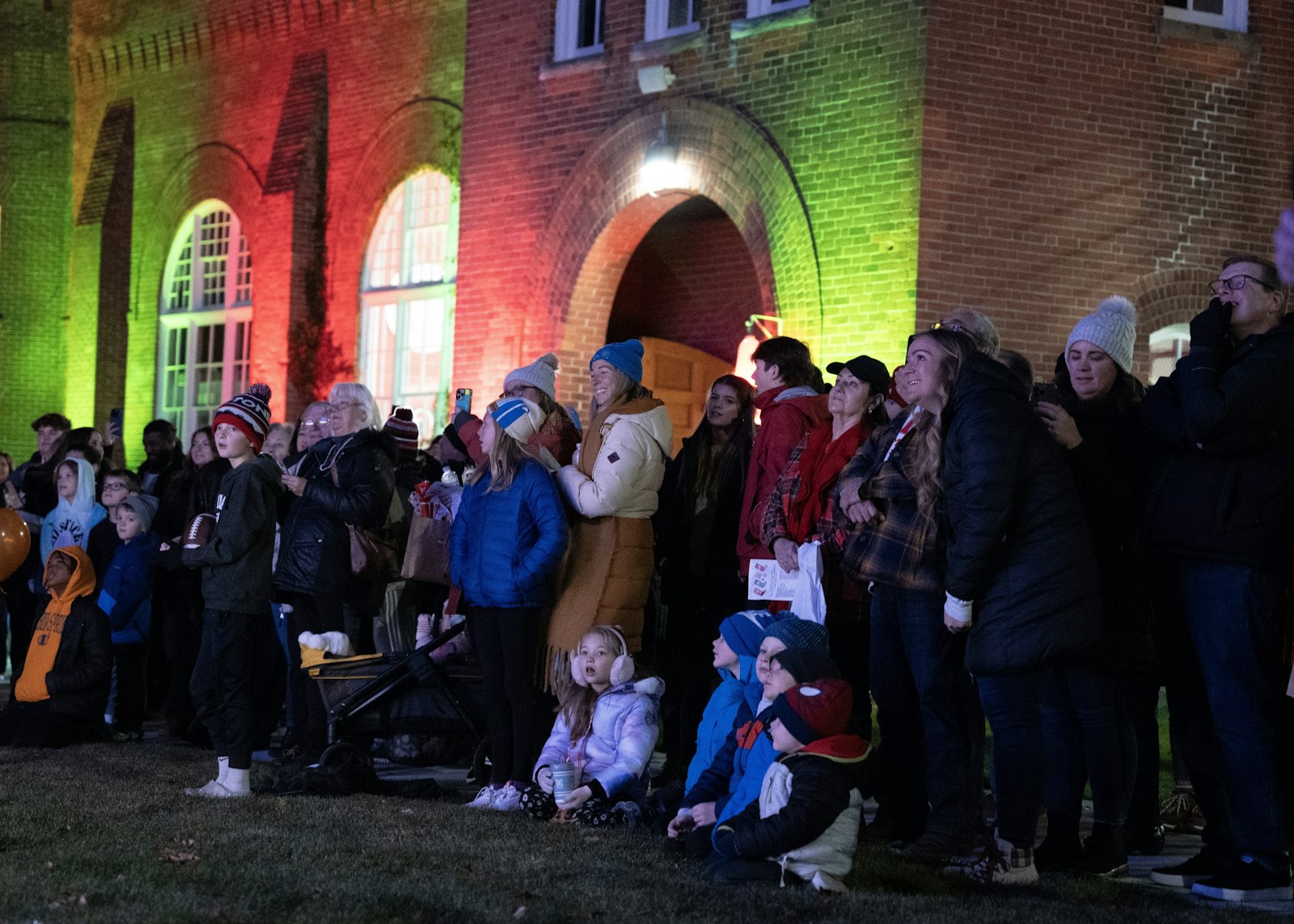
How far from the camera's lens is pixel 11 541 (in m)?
10.8

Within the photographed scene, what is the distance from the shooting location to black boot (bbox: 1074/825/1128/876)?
20.5ft

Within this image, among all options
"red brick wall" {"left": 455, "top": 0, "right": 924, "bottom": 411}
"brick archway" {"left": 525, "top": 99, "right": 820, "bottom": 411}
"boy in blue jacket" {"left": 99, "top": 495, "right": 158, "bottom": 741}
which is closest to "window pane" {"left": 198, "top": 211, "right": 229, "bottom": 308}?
"red brick wall" {"left": 455, "top": 0, "right": 924, "bottom": 411}

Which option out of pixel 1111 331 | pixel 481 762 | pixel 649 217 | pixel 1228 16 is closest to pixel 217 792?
pixel 481 762

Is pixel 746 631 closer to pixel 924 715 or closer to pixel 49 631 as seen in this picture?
pixel 924 715

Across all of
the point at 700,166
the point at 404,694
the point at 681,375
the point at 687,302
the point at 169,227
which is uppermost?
the point at 169,227

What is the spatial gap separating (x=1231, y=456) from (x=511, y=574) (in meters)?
3.05

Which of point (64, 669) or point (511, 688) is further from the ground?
point (511, 688)

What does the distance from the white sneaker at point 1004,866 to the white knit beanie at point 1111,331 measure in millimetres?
1837

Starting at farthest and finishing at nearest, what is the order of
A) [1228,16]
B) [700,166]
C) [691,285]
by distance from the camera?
[691,285], [700,166], [1228,16]

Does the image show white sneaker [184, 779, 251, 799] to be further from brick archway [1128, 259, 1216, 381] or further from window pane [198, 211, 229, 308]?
window pane [198, 211, 229, 308]

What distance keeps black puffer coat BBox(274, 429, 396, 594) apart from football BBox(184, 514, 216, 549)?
15.0 inches

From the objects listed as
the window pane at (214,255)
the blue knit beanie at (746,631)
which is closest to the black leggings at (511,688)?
the blue knit beanie at (746,631)

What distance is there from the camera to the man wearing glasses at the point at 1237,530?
589 cm

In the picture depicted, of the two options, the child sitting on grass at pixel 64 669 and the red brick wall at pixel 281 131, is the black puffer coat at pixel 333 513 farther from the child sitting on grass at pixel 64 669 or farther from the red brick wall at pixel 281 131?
the red brick wall at pixel 281 131
